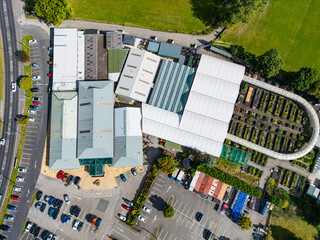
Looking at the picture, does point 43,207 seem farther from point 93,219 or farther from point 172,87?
point 172,87

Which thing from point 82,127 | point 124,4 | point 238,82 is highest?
point 124,4

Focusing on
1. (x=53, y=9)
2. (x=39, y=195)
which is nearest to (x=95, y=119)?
(x=39, y=195)

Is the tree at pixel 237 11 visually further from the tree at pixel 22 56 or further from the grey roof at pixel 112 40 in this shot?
the tree at pixel 22 56

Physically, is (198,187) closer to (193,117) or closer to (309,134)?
(193,117)

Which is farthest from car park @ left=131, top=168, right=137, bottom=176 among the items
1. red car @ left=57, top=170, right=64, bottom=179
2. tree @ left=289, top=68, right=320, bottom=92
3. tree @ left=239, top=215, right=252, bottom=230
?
tree @ left=289, top=68, right=320, bottom=92

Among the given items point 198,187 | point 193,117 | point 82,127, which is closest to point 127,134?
point 82,127

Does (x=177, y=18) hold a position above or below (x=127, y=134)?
above

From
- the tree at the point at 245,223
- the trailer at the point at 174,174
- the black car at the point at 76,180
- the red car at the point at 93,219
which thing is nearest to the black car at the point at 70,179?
the black car at the point at 76,180
